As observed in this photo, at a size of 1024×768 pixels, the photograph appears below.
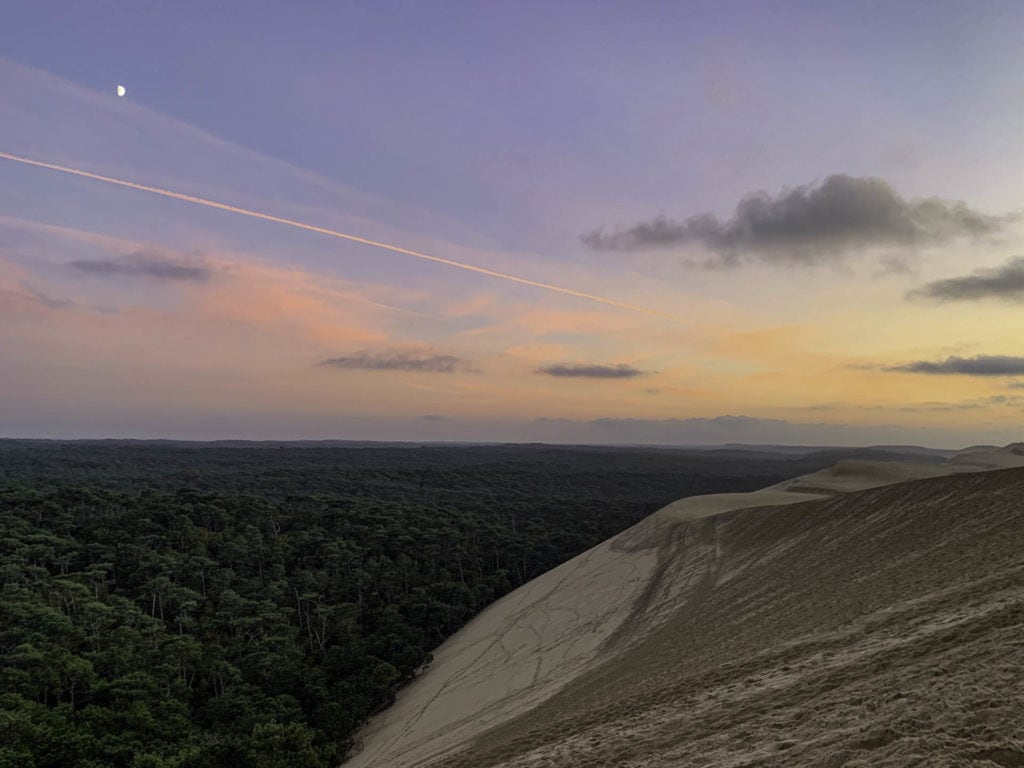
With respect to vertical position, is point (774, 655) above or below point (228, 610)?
above

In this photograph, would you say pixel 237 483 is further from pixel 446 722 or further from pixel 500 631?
pixel 446 722

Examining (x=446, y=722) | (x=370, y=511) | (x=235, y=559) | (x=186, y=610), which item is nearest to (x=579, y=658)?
(x=446, y=722)

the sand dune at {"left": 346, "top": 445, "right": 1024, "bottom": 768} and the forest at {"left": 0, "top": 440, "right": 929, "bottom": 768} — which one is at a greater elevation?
the sand dune at {"left": 346, "top": 445, "right": 1024, "bottom": 768}

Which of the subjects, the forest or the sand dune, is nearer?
the sand dune

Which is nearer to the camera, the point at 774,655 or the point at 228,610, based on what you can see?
the point at 774,655
